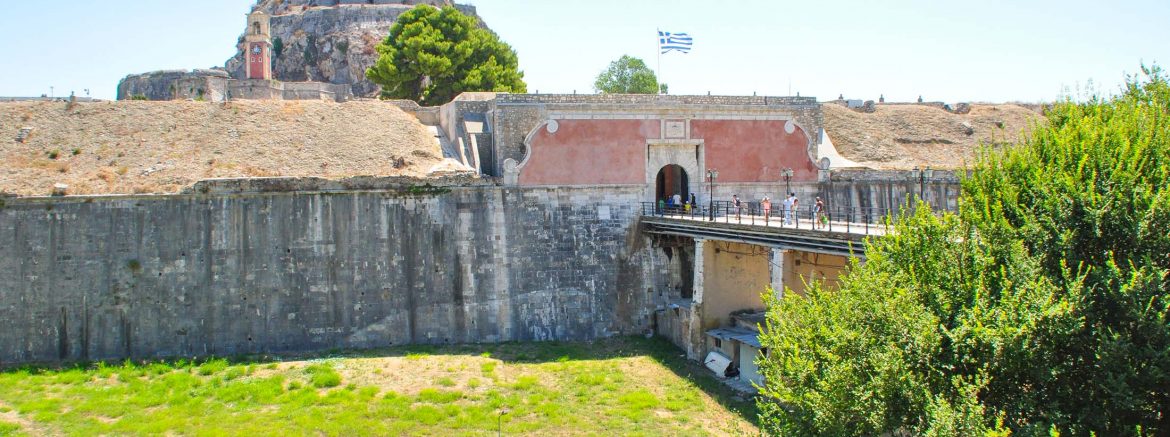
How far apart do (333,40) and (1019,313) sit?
59.0 meters

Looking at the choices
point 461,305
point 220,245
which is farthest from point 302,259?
point 461,305

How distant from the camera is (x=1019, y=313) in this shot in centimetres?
1152

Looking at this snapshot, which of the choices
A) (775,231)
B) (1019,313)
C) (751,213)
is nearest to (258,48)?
(751,213)

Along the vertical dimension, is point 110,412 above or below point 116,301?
below

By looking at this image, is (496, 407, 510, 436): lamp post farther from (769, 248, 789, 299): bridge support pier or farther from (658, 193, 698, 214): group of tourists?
(658, 193, 698, 214): group of tourists

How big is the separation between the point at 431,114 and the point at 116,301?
12.6 m

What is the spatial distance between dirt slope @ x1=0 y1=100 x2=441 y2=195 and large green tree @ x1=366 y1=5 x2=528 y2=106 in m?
9.73

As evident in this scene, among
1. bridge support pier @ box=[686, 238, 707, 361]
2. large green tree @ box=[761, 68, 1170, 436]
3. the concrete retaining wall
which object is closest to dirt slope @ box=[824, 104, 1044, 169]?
bridge support pier @ box=[686, 238, 707, 361]

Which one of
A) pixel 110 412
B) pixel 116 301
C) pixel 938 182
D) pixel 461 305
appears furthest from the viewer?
pixel 938 182

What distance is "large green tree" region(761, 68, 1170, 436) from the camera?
11.1 meters

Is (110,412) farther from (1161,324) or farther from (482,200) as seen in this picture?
(1161,324)

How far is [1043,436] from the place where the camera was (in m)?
10.8

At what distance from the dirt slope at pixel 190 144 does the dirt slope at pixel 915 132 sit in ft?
55.6

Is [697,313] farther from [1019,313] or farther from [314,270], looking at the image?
[1019,313]
